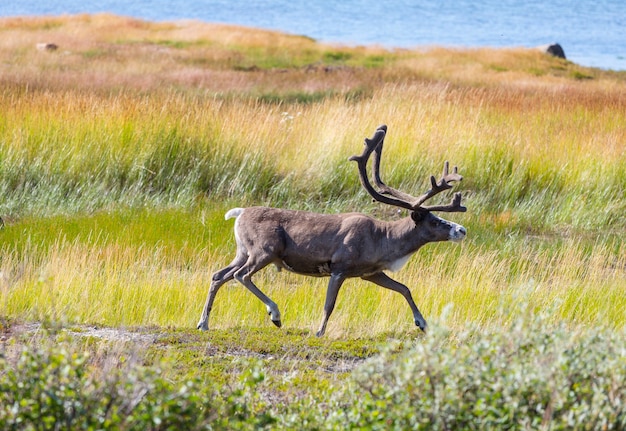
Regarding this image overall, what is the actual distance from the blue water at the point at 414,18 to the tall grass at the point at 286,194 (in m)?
41.3

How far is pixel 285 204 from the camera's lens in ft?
52.6

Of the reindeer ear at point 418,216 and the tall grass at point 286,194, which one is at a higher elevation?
the reindeer ear at point 418,216

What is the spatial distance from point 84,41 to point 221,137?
78.1ft

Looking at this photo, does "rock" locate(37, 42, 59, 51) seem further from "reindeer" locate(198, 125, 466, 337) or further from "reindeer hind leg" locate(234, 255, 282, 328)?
"reindeer hind leg" locate(234, 255, 282, 328)

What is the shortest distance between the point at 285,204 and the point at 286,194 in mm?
287

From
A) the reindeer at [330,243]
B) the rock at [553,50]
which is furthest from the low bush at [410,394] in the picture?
the rock at [553,50]

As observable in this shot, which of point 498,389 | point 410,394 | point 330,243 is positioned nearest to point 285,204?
point 330,243

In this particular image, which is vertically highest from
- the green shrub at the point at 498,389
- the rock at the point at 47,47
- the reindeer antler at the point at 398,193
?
the reindeer antler at the point at 398,193

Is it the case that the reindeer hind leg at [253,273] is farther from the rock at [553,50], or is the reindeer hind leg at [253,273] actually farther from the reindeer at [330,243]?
the rock at [553,50]

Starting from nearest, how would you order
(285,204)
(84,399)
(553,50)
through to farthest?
(84,399) < (285,204) < (553,50)

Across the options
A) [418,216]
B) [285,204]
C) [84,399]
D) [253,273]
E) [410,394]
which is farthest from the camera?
[285,204]

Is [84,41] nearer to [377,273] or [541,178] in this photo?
[541,178]

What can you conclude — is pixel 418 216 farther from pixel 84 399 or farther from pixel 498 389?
pixel 84 399

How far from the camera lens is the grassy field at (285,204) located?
9.91 m
